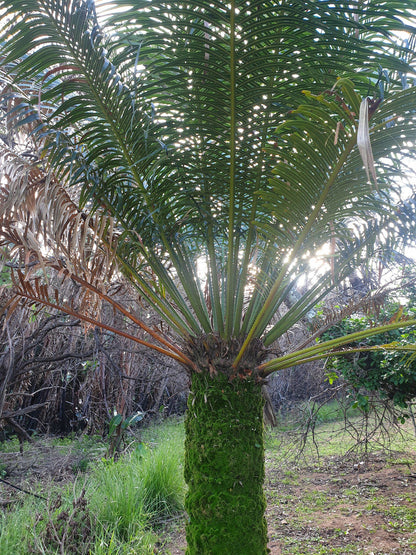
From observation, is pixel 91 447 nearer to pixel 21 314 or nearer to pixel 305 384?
pixel 21 314

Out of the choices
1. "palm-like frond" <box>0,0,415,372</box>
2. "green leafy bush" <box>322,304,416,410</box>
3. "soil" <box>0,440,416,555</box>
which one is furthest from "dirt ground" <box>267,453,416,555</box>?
"palm-like frond" <box>0,0,415,372</box>

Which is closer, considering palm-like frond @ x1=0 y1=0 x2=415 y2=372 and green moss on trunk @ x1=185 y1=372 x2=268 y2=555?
palm-like frond @ x1=0 y1=0 x2=415 y2=372

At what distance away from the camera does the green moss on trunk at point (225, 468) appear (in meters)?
2.20

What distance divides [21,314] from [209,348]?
344 cm

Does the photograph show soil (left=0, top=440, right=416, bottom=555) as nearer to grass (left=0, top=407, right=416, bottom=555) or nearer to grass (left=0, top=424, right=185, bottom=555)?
grass (left=0, top=407, right=416, bottom=555)

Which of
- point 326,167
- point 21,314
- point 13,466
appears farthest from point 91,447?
point 326,167

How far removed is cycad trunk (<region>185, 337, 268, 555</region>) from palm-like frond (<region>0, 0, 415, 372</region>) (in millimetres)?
298

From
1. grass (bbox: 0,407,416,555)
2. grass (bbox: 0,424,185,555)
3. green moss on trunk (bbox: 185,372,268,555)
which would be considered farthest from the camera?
grass (bbox: 0,407,416,555)

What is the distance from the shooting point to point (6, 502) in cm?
354

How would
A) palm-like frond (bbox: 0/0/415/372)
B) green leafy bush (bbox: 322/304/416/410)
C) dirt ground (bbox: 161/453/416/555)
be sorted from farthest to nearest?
1. green leafy bush (bbox: 322/304/416/410)
2. dirt ground (bbox: 161/453/416/555)
3. palm-like frond (bbox: 0/0/415/372)

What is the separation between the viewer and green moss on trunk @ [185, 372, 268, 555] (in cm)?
220

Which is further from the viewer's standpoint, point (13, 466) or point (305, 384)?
point (305, 384)

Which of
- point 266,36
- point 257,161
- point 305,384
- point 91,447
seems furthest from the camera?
point 305,384

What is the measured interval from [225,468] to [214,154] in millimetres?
1783
